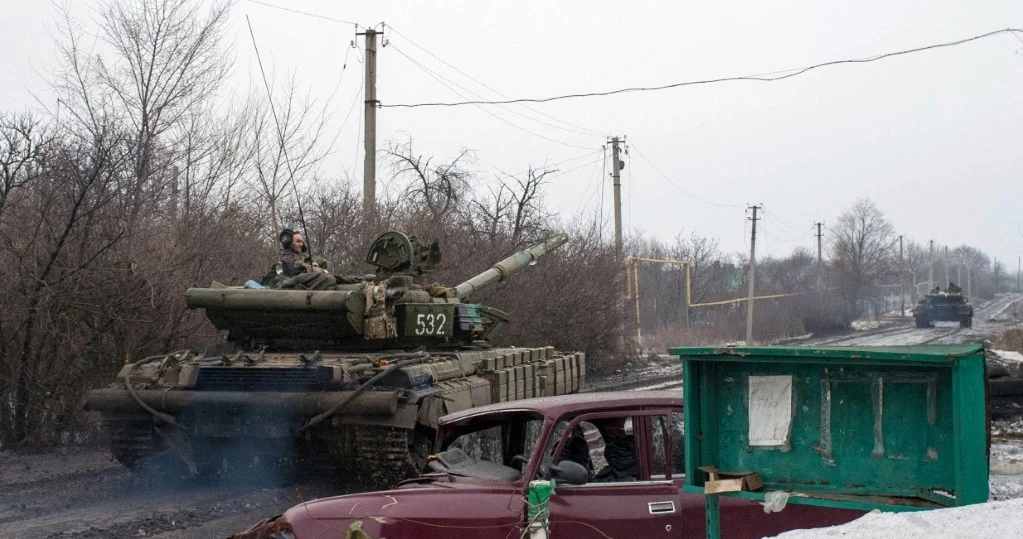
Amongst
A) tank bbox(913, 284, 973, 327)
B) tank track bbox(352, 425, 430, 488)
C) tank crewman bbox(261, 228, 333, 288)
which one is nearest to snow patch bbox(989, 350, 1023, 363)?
tank crewman bbox(261, 228, 333, 288)

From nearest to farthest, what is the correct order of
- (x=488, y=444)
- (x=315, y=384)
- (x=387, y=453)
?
1. (x=488, y=444)
2. (x=387, y=453)
3. (x=315, y=384)

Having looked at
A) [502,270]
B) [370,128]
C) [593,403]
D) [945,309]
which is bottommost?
[593,403]

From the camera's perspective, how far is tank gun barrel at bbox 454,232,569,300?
45.3 ft

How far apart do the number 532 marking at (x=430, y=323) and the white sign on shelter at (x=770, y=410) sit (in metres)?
7.04

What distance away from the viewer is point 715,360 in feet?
14.9

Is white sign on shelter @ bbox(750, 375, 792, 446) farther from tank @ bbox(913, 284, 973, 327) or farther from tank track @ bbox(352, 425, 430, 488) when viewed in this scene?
tank @ bbox(913, 284, 973, 327)

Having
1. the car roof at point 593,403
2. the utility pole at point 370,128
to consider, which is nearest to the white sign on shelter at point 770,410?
the car roof at point 593,403

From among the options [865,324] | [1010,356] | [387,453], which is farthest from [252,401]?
[865,324]

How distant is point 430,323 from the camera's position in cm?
1139

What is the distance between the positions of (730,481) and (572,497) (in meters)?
1.01

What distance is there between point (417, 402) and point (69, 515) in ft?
9.83

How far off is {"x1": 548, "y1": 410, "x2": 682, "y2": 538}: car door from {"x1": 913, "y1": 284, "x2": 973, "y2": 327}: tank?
43.7m

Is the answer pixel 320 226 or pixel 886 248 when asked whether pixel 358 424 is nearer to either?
pixel 320 226

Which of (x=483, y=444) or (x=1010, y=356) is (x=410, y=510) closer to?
(x=483, y=444)
